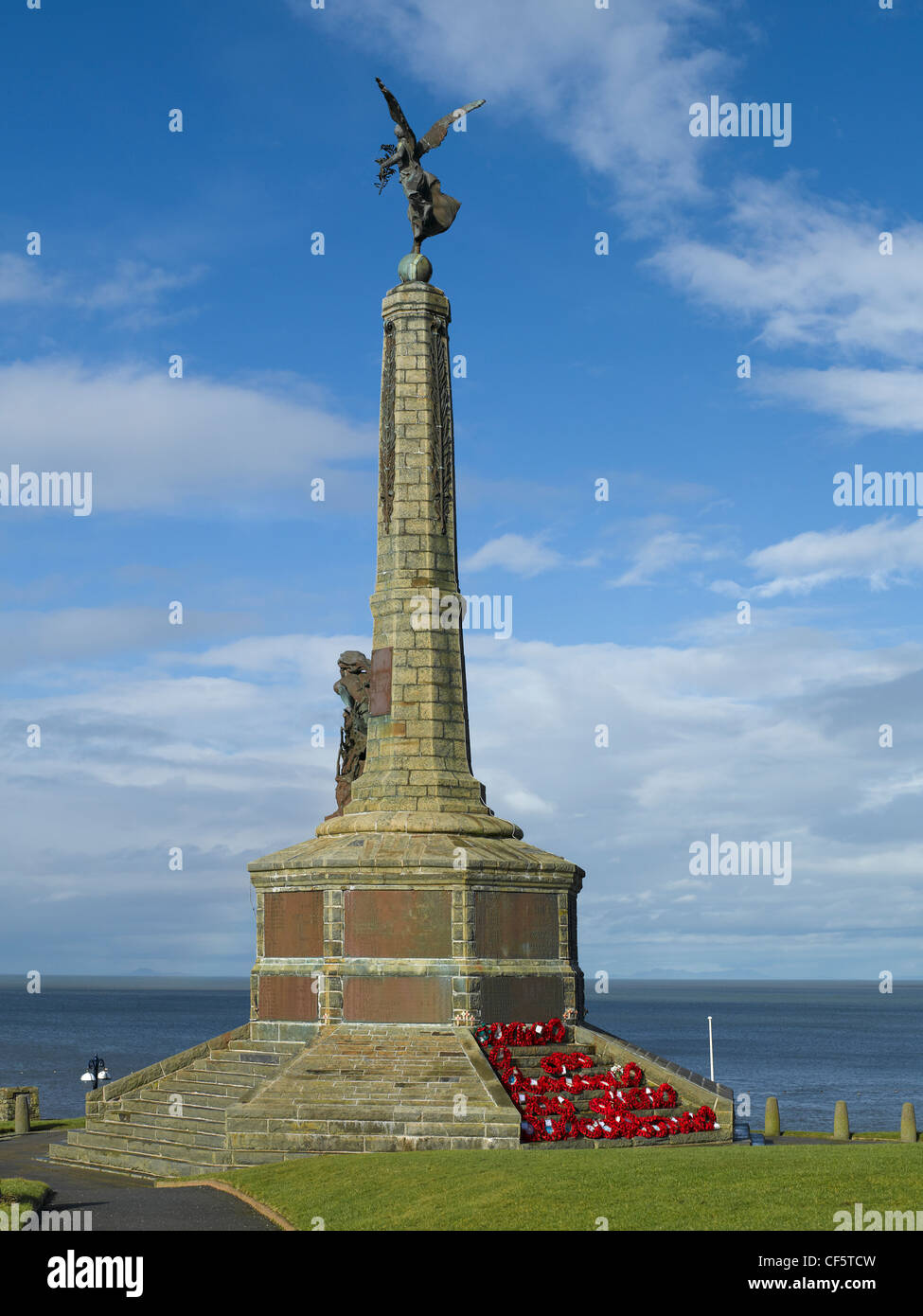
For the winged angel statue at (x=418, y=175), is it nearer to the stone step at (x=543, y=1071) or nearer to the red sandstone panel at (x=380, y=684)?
the red sandstone panel at (x=380, y=684)

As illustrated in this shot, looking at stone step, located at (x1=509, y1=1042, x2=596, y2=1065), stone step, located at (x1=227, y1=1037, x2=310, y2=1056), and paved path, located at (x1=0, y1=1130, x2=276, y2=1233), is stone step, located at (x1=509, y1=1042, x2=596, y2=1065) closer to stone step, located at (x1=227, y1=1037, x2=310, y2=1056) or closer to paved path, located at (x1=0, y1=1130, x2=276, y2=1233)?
stone step, located at (x1=227, y1=1037, x2=310, y2=1056)

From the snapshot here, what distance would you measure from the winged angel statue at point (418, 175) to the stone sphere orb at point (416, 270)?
1.09 feet

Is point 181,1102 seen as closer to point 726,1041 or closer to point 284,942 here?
point 284,942

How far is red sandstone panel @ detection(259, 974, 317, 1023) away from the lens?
1118 inches

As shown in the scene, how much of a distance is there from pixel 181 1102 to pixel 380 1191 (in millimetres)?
9479

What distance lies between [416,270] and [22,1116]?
67.7 ft

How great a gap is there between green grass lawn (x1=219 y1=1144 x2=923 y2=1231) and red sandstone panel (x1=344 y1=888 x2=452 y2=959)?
249 inches

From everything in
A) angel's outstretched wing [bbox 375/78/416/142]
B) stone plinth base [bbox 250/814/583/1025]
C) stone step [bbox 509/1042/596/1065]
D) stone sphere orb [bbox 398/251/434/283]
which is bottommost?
stone step [bbox 509/1042/596/1065]

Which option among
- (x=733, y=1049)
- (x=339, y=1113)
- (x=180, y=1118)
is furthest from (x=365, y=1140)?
(x=733, y=1049)

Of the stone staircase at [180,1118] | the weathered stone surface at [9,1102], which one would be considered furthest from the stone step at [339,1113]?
the weathered stone surface at [9,1102]

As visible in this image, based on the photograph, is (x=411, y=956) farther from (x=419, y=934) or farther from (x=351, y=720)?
(x=351, y=720)

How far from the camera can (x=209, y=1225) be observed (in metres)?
18.5

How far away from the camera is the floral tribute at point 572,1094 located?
81.8ft

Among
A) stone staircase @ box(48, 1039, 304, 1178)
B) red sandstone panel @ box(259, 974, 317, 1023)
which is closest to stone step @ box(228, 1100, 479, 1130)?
stone staircase @ box(48, 1039, 304, 1178)
